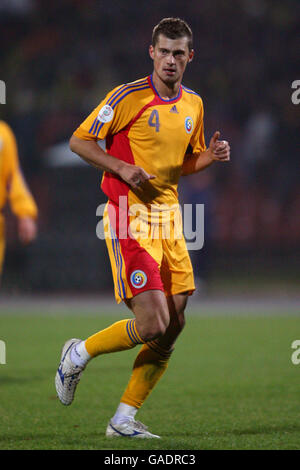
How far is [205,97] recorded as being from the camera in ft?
66.5

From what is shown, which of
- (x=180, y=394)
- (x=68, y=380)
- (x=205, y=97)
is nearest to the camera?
(x=68, y=380)

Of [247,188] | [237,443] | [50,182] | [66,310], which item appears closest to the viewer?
[237,443]

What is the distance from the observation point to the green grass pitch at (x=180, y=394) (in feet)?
14.9

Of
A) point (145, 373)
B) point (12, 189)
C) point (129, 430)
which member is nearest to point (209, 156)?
point (145, 373)

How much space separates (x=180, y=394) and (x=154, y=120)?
2342 millimetres

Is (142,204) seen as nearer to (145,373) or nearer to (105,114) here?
(105,114)

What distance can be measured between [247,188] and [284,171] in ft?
3.52

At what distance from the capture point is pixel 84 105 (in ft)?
68.3

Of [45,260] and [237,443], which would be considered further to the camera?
[45,260]

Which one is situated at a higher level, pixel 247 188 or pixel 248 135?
pixel 248 135

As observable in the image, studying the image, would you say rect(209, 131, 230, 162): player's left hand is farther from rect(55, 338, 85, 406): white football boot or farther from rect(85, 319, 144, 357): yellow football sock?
rect(55, 338, 85, 406): white football boot

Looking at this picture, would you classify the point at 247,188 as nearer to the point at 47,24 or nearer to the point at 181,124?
the point at 47,24

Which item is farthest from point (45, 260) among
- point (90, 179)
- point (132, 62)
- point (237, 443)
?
point (237, 443)

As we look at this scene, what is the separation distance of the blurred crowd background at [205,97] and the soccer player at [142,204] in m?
11.1
